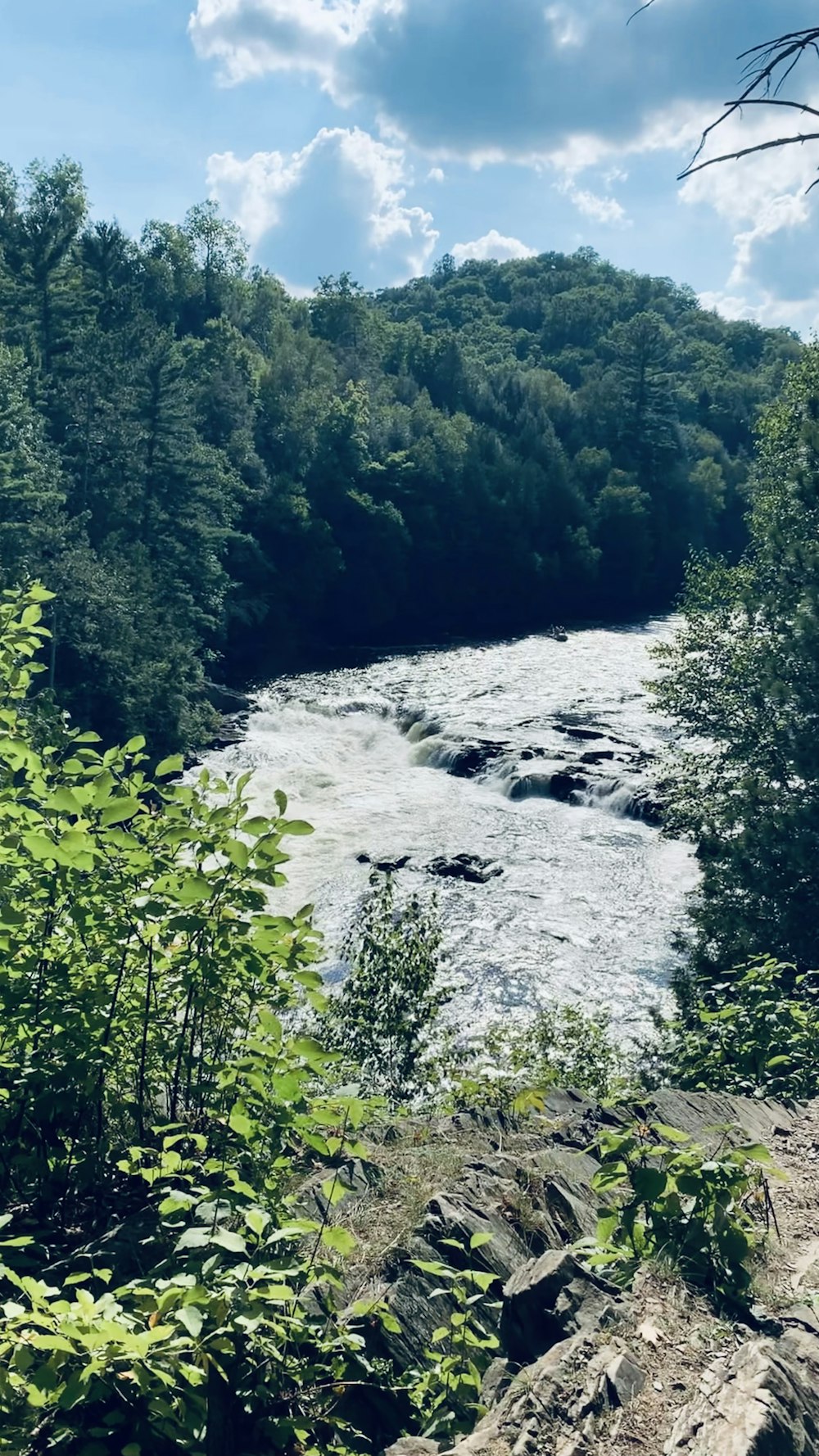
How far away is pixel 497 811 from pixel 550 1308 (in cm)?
2167

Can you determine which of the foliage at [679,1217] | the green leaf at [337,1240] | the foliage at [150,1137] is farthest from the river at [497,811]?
the green leaf at [337,1240]

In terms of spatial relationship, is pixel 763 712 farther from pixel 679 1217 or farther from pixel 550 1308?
pixel 550 1308

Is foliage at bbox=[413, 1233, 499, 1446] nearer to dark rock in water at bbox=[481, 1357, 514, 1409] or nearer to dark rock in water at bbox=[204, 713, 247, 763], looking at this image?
dark rock in water at bbox=[481, 1357, 514, 1409]

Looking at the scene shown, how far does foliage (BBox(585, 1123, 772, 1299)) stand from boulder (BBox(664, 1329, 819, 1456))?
1.36 feet

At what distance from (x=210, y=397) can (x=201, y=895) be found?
53096 mm

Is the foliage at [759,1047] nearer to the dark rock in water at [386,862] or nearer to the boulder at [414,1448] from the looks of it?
the boulder at [414,1448]

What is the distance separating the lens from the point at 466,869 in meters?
21.8

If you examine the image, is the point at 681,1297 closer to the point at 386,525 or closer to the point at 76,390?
the point at 76,390

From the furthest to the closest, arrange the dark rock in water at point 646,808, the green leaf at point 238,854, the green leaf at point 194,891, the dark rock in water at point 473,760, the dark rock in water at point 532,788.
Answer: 1. the dark rock in water at point 473,760
2. the dark rock in water at point 532,788
3. the dark rock in water at point 646,808
4. the green leaf at point 238,854
5. the green leaf at point 194,891

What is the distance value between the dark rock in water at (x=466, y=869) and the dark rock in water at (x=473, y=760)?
571cm

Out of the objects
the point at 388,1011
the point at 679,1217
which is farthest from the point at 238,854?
the point at 388,1011

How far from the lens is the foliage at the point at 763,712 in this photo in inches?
550

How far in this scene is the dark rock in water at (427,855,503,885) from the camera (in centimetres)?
2150

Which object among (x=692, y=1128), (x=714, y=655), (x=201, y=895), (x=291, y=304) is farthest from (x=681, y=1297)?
(x=291, y=304)
